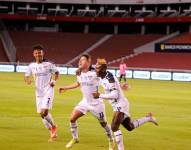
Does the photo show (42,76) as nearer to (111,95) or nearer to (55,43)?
(111,95)

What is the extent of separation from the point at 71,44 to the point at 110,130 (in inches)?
2594

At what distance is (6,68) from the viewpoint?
63.8 meters

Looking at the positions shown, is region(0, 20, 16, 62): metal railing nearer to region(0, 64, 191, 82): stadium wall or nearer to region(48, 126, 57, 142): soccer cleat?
region(0, 64, 191, 82): stadium wall

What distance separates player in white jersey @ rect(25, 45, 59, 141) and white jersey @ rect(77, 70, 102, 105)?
1.52m

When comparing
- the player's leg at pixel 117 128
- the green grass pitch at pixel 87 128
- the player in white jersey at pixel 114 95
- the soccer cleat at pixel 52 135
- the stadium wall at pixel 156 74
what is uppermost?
the player in white jersey at pixel 114 95

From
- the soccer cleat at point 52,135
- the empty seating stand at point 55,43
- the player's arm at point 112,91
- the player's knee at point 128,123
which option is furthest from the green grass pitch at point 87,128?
the empty seating stand at point 55,43

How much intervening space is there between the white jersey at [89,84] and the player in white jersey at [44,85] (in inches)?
59.8

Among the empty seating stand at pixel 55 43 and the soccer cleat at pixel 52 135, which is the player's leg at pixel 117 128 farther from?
the empty seating stand at pixel 55 43

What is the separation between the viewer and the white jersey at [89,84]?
14164 mm

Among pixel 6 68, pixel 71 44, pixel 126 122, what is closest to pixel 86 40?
pixel 71 44

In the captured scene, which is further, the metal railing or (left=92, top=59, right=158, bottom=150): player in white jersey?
the metal railing

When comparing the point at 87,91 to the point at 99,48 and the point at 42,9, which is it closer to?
the point at 99,48

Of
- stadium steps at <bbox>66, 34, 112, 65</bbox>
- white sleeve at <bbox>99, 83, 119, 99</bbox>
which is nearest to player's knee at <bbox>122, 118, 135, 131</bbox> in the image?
white sleeve at <bbox>99, 83, 119, 99</bbox>

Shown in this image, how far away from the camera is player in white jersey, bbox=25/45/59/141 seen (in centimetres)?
1548
